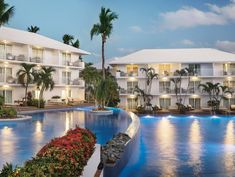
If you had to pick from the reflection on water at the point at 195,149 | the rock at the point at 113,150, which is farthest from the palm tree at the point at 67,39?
the rock at the point at 113,150

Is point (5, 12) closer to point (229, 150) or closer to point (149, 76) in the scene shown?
point (149, 76)

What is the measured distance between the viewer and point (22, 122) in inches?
944

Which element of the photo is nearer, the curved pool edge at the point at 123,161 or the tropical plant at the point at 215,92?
the curved pool edge at the point at 123,161

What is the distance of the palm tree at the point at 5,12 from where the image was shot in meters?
28.7

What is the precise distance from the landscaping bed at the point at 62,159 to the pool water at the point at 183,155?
315 cm

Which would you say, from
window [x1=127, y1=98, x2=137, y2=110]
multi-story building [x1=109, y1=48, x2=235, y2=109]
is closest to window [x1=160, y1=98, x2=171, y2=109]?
multi-story building [x1=109, y1=48, x2=235, y2=109]

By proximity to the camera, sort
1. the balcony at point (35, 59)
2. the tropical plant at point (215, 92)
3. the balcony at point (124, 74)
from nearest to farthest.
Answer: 1. the tropical plant at point (215, 92)
2. the balcony at point (35, 59)
3. the balcony at point (124, 74)

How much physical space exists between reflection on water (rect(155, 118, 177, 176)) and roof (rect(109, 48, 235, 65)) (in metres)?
20.3

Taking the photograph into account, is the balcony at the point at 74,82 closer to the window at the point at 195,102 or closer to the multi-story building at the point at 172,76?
the multi-story building at the point at 172,76

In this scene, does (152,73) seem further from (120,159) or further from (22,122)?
(120,159)

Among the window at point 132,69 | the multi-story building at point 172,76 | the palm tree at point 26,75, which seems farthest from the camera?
the window at point 132,69

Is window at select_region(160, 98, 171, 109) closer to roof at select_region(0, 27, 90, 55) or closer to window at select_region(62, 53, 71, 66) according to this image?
window at select_region(62, 53, 71, 66)

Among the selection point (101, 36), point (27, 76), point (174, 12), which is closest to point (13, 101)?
point (27, 76)

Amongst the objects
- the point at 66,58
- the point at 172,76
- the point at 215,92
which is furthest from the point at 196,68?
the point at 66,58
